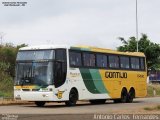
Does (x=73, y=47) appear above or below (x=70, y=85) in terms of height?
above

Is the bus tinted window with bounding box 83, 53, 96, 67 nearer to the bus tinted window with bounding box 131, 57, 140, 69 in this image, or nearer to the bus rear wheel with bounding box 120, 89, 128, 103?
the bus rear wheel with bounding box 120, 89, 128, 103

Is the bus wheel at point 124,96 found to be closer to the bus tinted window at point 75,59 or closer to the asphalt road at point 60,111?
the bus tinted window at point 75,59

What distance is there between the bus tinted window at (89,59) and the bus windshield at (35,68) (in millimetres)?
3008

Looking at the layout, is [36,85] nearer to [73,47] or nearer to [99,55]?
[73,47]

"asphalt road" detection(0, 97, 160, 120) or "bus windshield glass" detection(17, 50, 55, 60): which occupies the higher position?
"bus windshield glass" detection(17, 50, 55, 60)

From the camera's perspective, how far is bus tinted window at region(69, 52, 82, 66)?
97.8 feet

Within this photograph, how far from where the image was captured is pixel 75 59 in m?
30.3

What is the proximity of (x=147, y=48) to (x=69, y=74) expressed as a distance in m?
43.1

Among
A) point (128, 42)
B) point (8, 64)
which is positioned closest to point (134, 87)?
point (8, 64)

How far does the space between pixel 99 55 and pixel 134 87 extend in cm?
544

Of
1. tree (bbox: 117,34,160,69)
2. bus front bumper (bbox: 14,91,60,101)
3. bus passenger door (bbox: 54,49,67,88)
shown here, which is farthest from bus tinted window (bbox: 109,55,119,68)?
tree (bbox: 117,34,160,69)

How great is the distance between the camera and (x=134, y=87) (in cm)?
3725

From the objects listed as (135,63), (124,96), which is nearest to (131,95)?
(124,96)

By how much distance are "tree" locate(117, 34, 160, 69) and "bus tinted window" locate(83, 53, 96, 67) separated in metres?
39.8
